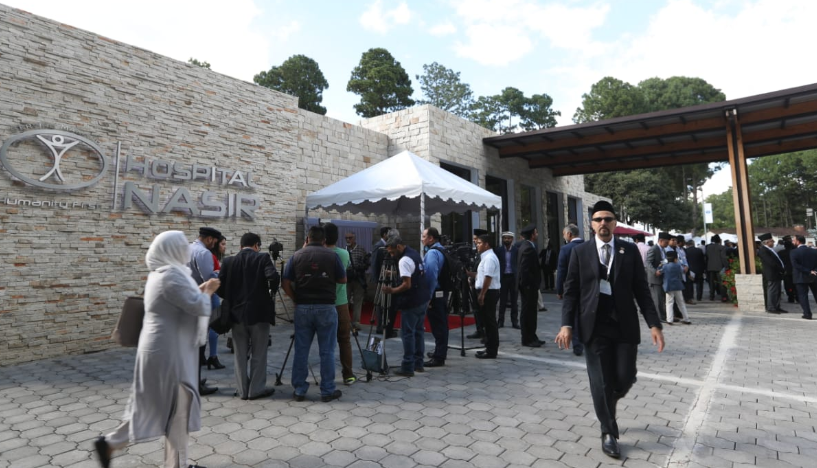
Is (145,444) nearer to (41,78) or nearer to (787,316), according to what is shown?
(41,78)

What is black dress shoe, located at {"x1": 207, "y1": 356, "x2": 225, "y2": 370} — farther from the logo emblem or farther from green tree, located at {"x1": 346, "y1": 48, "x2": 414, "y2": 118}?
green tree, located at {"x1": 346, "y1": 48, "x2": 414, "y2": 118}

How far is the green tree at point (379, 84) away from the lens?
34.5 m

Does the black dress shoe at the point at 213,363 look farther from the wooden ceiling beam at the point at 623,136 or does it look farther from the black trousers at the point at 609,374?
the wooden ceiling beam at the point at 623,136

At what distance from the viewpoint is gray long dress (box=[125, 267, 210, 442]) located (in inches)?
Result: 104

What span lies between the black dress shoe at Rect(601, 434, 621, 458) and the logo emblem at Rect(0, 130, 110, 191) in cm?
778

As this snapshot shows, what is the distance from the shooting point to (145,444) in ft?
11.1

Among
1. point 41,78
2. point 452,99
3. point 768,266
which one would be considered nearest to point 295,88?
point 452,99

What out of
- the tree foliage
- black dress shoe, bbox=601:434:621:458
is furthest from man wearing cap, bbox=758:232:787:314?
the tree foliage

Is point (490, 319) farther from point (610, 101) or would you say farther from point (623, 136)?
point (610, 101)

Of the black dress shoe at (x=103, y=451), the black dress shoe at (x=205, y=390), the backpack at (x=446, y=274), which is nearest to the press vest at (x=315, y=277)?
the black dress shoe at (x=205, y=390)

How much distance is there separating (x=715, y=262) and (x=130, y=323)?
14.8 meters

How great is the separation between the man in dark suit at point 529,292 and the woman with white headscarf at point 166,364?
17.1ft

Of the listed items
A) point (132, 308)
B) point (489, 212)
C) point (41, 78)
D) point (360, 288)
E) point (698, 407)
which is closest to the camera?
point (132, 308)

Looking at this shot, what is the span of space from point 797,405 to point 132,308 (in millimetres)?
5782
